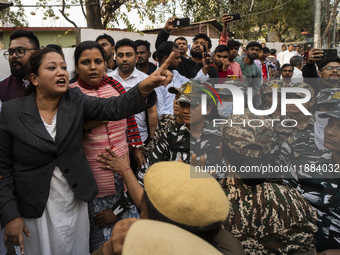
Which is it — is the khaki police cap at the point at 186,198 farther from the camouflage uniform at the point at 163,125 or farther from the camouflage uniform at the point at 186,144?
the camouflage uniform at the point at 163,125

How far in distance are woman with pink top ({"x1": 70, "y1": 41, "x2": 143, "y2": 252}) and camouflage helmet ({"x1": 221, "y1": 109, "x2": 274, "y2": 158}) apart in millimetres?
891

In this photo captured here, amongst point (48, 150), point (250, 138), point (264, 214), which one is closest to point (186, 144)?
point (250, 138)

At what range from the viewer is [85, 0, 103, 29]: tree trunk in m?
6.80

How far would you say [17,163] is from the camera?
170cm

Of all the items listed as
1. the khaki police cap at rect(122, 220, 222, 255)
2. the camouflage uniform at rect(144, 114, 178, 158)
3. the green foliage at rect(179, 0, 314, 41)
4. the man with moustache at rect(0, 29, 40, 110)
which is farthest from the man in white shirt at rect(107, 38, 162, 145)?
the green foliage at rect(179, 0, 314, 41)

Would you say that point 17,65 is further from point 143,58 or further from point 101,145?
point 143,58

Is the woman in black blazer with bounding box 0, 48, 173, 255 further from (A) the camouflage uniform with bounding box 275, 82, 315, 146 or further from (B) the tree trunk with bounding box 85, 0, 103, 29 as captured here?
(B) the tree trunk with bounding box 85, 0, 103, 29

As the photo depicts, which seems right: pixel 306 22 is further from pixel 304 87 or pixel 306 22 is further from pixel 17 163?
pixel 17 163

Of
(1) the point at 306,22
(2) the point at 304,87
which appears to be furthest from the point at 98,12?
(1) the point at 306,22

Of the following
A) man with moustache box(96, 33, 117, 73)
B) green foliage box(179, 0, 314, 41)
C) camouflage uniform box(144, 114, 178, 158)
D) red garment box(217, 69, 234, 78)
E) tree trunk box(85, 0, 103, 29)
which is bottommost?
camouflage uniform box(144, 114, 178, 158)

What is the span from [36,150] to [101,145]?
1.60 ft

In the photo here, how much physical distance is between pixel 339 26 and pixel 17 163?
51.9m

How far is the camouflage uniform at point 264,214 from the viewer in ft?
4.84

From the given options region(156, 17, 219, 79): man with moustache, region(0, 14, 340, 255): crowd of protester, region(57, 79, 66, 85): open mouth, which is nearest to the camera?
region(0, 14, 340, 255): crowd of protester
